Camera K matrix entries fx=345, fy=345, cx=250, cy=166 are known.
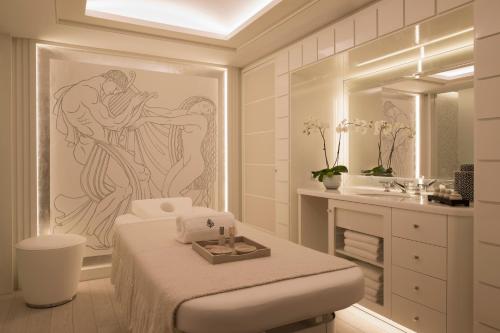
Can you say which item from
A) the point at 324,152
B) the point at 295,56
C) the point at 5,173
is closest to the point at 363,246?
the point at 324,152

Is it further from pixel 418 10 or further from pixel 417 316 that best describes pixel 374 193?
pixel 418 10

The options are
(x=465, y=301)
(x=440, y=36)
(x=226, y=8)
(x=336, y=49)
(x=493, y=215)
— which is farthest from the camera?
(x=226, y=8)

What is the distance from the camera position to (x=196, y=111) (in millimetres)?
3727

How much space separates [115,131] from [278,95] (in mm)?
1617

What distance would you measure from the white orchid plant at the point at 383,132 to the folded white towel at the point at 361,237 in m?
0.67

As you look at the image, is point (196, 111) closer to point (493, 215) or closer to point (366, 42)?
point (366, 42)

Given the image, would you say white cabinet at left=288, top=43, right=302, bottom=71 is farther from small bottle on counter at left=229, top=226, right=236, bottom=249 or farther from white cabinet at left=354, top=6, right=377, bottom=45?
small bottle on counter at left=229, top=226, right=236, bottom=249

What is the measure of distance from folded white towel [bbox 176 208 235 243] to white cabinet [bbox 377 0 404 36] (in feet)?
5.12

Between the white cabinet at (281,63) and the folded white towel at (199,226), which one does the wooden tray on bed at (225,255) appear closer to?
the folded white towel at (199,226)

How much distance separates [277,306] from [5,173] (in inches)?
109

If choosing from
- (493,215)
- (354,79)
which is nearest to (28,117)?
(354,79)

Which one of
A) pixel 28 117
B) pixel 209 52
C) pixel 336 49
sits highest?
pixel 209 52

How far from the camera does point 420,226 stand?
1.98 meters

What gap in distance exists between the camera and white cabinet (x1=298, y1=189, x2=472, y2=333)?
1.81 meters
